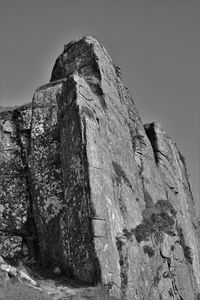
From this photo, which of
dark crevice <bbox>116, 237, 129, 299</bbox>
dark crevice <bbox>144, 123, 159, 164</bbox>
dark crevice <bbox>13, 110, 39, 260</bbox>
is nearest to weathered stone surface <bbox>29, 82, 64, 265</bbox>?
dark crevice <bbox>13, 110, 39, 260</bbox>

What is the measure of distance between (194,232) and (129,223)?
15.7 metres

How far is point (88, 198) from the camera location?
18547 millimetres

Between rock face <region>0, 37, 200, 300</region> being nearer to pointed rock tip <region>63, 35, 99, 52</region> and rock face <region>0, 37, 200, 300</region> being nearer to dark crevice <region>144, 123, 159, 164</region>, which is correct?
pointed rock tip <region>63, 35, 99, 52</region>

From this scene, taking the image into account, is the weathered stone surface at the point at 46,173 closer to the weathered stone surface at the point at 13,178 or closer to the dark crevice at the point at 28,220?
the dark crevice at the point at 28,220

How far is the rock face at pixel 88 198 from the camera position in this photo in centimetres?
1830

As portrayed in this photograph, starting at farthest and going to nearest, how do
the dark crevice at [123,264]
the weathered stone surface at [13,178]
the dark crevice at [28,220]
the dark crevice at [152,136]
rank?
the dark crevice at [152,136]
the weathered stone surface at [13,178]
the dark crevice at [28,220]
the dark crevice at [123,264]

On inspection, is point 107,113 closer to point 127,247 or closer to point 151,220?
point 151,220

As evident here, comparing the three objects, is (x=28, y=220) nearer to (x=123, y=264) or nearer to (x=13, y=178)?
(x=13, y=178)

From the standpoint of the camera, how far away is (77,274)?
58.4 feet

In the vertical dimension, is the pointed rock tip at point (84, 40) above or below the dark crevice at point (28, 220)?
above

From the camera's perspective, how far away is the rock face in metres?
18.3

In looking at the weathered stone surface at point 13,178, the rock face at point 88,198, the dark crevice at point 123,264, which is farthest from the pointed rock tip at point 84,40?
the dark crevice at point 123,264

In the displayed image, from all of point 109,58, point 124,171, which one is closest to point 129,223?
point 124,171

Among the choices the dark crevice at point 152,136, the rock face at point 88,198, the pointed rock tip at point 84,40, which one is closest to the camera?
the rock face at point 88,198
